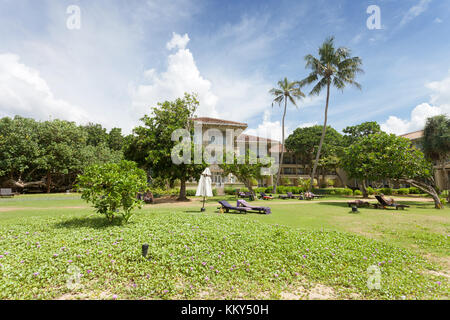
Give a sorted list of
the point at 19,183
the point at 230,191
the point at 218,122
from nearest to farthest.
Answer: the point at 19,183, the point at 230,191, the point at 218,122

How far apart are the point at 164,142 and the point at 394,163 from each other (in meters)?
19.5

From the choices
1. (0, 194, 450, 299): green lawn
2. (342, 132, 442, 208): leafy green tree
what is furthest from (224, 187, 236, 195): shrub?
(0, 194, 450, 299): green lawn

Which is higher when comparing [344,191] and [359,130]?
[359,130]

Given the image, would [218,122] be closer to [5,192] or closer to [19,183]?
[5,192]

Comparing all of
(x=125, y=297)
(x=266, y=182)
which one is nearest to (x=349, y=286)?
(x=125, y=297)

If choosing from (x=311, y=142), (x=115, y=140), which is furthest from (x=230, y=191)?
(x=115, y=140)

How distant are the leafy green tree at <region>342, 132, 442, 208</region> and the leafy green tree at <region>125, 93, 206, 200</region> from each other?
13.9m

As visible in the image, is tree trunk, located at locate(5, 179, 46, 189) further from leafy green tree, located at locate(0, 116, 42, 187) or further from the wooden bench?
the wooden bench

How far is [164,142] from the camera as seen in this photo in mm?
22250

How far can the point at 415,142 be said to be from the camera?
1393 inches
